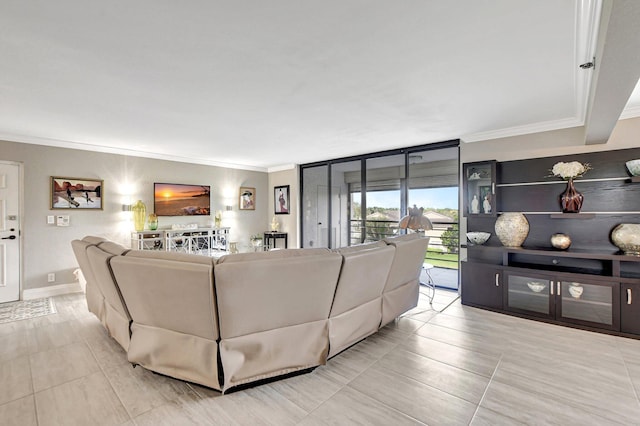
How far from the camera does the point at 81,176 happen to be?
14.9ft

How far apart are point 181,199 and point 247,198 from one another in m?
1.57

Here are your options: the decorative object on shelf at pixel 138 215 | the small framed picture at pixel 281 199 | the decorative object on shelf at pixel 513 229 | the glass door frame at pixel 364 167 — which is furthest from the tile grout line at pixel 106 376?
the small framed picture at pixel 281 199

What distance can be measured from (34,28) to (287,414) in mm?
2863

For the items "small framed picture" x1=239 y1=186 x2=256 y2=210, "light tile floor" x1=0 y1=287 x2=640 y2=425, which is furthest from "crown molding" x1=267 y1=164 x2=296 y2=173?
"light tile floor" x1=0 y1=287 x2=640 y2=425

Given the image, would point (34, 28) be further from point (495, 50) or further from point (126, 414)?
point (495, 50)

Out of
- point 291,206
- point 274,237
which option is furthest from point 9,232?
point 291,206

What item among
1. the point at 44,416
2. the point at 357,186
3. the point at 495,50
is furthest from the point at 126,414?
the point at 357,186

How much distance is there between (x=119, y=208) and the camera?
4934mm

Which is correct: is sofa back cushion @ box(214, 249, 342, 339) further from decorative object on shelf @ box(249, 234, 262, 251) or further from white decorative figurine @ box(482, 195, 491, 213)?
decorative object on shelf @ box(249, 234, 262, 251)

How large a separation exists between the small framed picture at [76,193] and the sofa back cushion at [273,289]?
4.26 meters

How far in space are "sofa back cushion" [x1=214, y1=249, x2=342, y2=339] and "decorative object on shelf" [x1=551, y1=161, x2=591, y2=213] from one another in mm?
3095

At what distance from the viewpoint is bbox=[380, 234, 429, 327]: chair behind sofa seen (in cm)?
290

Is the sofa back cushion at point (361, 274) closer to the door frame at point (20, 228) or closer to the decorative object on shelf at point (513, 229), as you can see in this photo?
the decorative object on shelf at point (513, 229)

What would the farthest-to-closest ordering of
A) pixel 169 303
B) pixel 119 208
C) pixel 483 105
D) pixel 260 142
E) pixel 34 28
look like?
1. pixel 119 208
2. pixel 260 142
3. pixel 483 105
4. pixel 169 303
5. pixel 34 28
